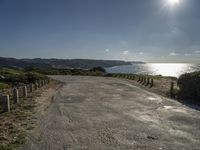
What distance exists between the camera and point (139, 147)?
23.1ft

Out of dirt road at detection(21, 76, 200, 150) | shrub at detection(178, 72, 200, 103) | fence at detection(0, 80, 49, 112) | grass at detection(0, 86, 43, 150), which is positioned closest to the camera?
dirt road at detection(21, 76, 200, 150)

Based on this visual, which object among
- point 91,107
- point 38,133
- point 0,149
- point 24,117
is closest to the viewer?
point 0,149

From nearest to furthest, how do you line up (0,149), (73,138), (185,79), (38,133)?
(0,149) < (73,138) < (38,133) < (185,79)

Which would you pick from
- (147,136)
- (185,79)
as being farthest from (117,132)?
(185,79)

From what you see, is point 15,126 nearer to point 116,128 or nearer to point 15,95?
point 116,128

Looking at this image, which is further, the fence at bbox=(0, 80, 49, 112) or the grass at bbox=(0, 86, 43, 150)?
the fence at bbox=(0, 80, 49, 112)

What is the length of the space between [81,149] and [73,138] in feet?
3.49

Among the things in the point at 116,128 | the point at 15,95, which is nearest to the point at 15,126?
the point at 116,128

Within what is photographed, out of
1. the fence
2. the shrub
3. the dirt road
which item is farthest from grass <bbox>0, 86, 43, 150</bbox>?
the shrub

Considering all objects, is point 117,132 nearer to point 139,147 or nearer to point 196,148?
point 139,147

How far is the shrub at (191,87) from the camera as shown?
16906 mm

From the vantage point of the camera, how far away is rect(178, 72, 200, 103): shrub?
16.9m

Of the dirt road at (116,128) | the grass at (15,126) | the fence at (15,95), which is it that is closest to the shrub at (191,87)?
the dirt road at (116,128)

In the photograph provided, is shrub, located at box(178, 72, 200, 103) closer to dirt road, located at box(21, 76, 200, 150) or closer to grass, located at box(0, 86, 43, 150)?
dirt road, located at box(21, 76, 200, 150)
